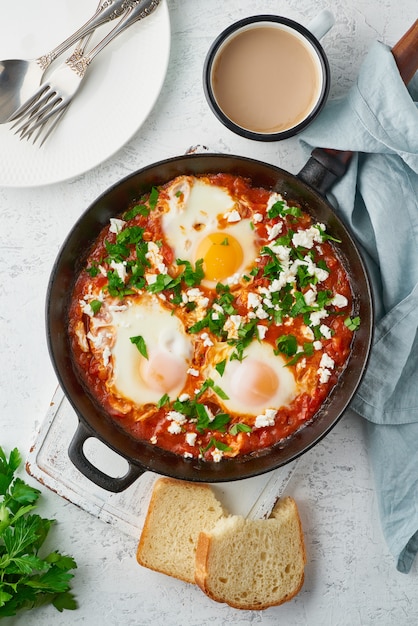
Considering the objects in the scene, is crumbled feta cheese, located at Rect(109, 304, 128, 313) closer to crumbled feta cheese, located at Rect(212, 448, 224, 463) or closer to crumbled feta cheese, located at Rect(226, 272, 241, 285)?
crumbled feta cheese, located at Rect(226, 272, 241, 285)

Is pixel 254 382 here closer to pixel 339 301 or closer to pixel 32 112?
pixel 339 301

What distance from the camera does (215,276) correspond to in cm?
333

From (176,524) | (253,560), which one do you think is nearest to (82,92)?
(176,524)

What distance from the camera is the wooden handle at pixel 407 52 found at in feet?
10.4

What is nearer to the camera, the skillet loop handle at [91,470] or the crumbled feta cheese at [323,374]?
the skillet loop handle at [91,470]

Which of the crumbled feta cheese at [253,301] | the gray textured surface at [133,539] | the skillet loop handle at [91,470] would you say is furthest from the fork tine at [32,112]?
the skillet loop handle at [91,470]

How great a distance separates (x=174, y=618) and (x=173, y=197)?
7.66 feet

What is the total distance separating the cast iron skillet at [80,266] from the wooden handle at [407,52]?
1.62 feet

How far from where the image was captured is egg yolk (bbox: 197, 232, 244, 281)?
10.8ft

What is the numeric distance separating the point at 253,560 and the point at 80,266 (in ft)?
5.96

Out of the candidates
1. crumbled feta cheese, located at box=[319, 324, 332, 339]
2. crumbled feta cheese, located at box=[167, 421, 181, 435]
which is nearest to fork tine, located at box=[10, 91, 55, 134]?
crumbled feta cheese, located at box=[167, 421, 181, 435]

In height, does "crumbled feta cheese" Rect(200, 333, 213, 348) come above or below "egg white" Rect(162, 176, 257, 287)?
below

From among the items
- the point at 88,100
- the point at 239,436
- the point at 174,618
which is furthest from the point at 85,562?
the point at 88,100

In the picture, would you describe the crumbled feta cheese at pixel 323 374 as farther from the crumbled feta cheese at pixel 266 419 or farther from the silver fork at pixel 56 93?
the silver fork at pixel 56 93
